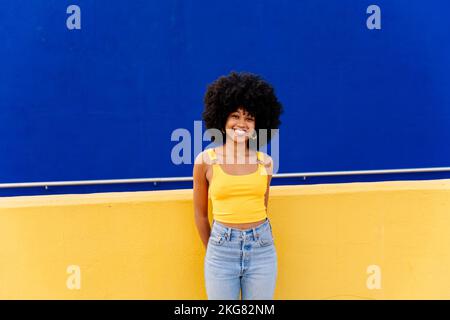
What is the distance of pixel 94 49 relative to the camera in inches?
96.2

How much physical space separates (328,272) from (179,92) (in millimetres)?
1494

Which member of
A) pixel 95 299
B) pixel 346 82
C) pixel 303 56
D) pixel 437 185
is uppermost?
pixel 303 56

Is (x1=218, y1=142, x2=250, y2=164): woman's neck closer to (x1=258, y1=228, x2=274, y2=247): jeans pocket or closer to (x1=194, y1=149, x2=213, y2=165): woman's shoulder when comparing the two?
(x1=194, y1=149, x2=213, y2=165): woman's shoulder

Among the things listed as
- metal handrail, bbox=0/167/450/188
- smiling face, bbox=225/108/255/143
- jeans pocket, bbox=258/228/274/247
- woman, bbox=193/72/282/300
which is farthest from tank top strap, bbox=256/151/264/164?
metal handrail, bbox=0/167/450/188

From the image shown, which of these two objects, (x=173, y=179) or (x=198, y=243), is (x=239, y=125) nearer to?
(x=173, y=179)

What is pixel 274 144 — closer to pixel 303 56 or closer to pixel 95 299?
pixel 303 56

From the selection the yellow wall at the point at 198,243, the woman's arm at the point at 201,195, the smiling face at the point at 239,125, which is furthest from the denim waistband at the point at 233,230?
the yellow wall at the point at 198,243

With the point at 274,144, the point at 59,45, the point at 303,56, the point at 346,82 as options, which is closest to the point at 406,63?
the point at 346,82

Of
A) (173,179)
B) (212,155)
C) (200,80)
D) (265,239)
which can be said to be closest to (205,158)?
(212,155)

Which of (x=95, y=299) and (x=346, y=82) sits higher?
(x=346, y=82)

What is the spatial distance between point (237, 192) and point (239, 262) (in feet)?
1.05

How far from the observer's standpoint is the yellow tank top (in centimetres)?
188

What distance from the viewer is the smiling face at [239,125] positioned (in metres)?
1.95

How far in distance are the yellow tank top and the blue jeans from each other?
55 millimetres
